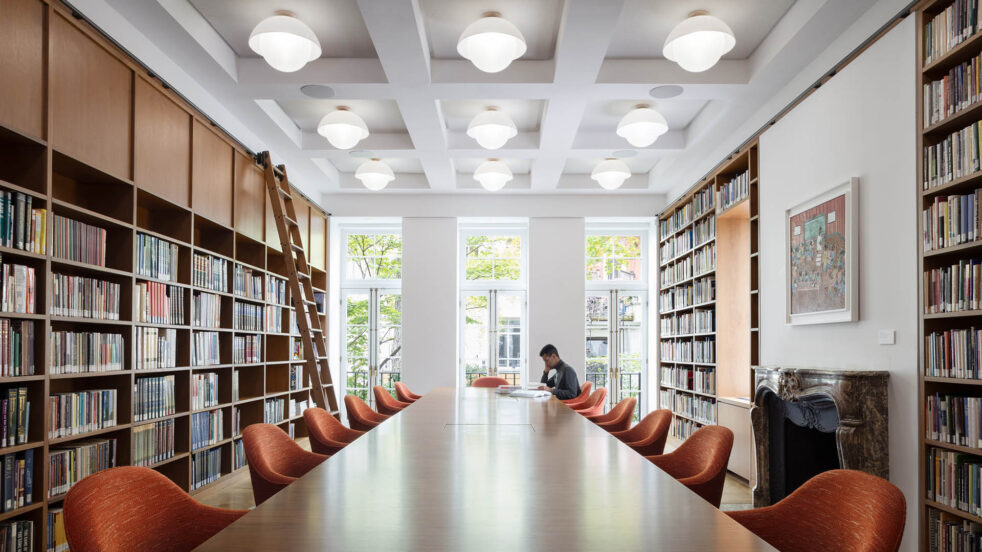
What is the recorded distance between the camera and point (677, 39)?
4.71m

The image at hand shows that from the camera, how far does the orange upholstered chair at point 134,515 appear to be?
6.32ft

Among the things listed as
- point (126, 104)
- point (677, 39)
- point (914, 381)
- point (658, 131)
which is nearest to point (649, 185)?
point (658, 131)

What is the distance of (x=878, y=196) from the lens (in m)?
4.34

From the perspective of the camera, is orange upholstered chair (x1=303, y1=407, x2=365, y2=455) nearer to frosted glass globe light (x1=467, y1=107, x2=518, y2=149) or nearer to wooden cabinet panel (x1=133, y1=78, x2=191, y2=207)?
wooden cabinet panel (x1=133, y1=78, x2=191, y2=207)

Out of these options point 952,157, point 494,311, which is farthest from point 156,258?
point 494,311

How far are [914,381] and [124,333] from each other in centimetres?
505

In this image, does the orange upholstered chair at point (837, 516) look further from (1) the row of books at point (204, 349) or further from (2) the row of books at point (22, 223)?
(1) the row of books at point (204, 349)

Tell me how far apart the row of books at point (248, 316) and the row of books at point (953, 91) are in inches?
231

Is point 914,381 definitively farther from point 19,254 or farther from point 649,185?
point 649,185

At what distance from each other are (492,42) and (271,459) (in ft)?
9.95

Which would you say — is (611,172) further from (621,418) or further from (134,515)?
(134,515)

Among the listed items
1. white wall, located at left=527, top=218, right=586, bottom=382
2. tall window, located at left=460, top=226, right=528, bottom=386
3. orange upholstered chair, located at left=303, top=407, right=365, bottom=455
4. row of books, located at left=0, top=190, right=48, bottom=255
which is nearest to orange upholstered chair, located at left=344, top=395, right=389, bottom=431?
orange upholstered chair, located at left=303, top=407, right=365, bottom=455

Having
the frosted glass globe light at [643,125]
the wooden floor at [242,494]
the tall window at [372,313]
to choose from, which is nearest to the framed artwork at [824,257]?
the frosted glass globe light at [643,125]

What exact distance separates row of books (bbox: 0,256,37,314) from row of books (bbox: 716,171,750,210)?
19.5ft
